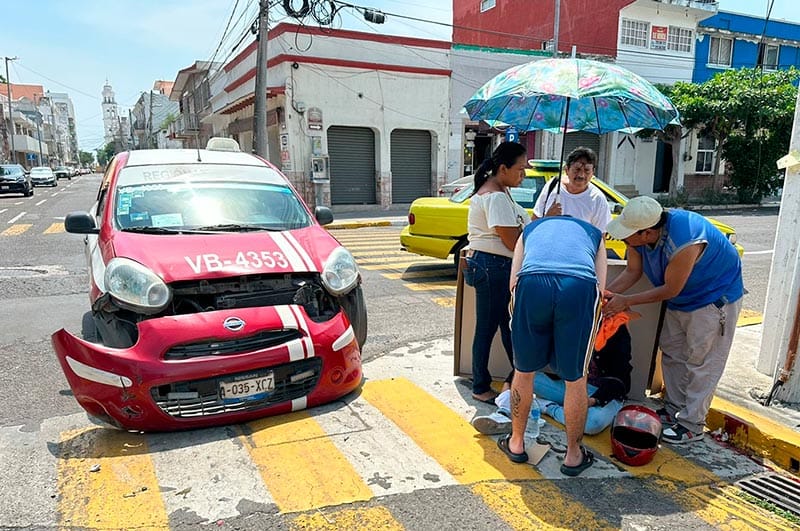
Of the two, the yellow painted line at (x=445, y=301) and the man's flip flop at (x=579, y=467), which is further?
the yellow painted line at (x=445, y=301)

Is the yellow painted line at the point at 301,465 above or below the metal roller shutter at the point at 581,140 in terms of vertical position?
below

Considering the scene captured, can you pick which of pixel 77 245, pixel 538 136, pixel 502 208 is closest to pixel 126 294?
pixel 502 208

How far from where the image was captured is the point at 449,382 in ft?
14.5

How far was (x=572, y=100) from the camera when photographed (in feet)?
16.7

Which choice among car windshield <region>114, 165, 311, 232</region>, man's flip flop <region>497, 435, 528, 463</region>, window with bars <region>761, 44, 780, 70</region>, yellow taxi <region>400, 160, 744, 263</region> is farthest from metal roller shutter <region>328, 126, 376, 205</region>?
window with bars <region>761, 44, 780, 70</region>

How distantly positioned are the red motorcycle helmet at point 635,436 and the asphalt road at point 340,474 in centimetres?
8

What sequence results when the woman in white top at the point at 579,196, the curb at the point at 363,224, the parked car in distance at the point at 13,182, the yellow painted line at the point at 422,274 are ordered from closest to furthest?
the woman in white top at the point at 579,196 < the yellow painted line at the point at 422,274 < the curb at the point at 363,224 < the parked car in distance at the point at 13,182

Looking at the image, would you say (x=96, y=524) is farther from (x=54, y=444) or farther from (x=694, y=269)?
(x=694, y=269)

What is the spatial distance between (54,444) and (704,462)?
4055 mm

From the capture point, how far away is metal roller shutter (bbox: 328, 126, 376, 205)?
64.2 ft

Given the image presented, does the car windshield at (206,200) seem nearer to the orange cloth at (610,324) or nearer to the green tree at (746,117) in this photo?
the orange cloth at (610,324)

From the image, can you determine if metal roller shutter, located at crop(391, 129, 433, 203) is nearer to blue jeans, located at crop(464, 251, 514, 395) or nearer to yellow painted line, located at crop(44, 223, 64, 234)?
yellow painted line, located at crop(44, 223, 64, 234)

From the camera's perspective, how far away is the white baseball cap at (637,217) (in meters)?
3.17

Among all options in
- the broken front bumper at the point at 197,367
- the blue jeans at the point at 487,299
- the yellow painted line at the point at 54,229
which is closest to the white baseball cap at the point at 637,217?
the blue jeans at the point at 487,299
